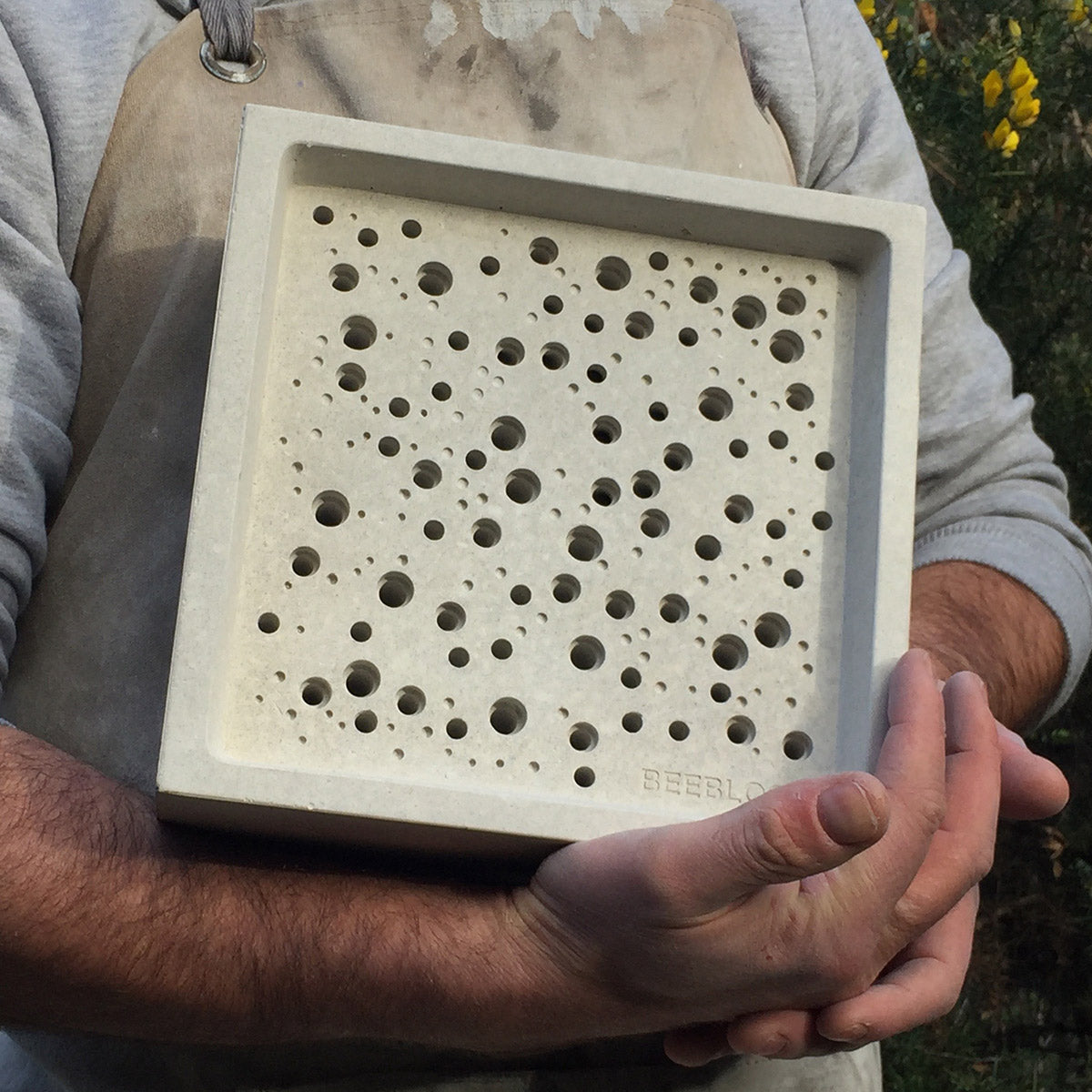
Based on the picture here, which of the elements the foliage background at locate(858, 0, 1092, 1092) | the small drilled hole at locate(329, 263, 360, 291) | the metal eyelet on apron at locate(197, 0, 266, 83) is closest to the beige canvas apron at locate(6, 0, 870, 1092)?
the metal eyelet on apron at locate(197, 0, 266, 83)

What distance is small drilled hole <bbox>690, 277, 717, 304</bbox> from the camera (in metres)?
0.82

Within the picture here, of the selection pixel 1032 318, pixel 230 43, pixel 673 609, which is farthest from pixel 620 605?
pixel 1032 318

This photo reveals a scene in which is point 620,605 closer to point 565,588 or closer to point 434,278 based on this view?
point 565,588

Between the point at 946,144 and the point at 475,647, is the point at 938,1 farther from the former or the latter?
the point at 475,647

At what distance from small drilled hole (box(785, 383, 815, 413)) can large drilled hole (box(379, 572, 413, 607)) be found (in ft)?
0.82

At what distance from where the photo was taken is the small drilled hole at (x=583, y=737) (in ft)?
2.43

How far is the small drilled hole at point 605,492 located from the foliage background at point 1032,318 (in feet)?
3.27

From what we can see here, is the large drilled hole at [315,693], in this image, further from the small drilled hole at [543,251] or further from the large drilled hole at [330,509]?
the small drilled hole at [543,251]

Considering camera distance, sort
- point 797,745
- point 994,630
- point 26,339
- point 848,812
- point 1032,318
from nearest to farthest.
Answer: point 848,812 < point 797,745 < point 26,339 < point 994,630 < point 1032,318

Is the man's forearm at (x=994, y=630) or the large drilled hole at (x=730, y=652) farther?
the man's forearm at (x=994, y=630)

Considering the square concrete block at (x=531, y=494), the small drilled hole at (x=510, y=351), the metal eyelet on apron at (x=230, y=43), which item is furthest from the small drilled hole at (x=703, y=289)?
the metal eyelet on apron at (x=230, y=43)

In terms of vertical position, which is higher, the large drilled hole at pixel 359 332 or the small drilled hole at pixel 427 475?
the large drilled hole at pixel 359 332

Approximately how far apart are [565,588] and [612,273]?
0.65 feet

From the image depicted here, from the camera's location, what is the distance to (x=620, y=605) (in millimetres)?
775
